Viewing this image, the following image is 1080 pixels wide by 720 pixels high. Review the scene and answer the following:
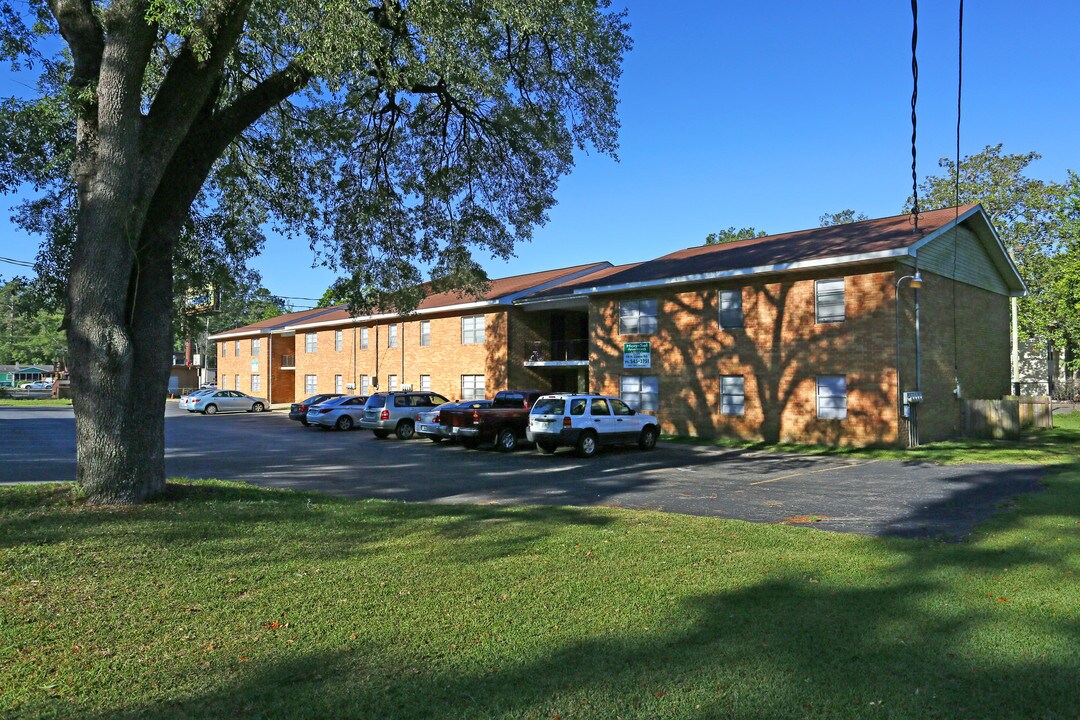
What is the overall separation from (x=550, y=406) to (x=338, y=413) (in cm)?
1381

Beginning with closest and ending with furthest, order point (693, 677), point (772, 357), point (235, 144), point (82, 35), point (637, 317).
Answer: point (693, 677), point (82, 35), point (235, 144), point (772, 357), point (637, 317)

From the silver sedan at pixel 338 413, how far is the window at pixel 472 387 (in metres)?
5.62

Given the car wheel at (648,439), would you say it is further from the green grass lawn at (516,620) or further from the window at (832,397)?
the green grass lawn at (516,620)

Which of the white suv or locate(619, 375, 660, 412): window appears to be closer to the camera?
the white suv

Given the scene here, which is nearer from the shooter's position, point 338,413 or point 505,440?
point 505,440

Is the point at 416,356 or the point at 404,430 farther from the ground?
the point at 416,356

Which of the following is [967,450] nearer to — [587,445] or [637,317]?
[587,445]

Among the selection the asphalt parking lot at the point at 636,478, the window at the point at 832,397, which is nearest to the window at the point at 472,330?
the asphalt parking lot at the point at 636,478

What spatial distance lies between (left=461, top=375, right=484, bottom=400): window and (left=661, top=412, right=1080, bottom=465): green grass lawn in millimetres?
11802

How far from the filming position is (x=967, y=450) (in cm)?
1992

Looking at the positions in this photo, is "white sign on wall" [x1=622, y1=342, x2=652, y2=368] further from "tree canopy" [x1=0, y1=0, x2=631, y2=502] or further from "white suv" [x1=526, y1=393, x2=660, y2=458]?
"tree canopy" [x1=0, y1=0, x2=631, y2=502]

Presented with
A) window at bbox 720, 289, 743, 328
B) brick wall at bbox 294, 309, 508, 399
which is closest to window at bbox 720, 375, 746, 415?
window at bbox 720, 289, 743, 328

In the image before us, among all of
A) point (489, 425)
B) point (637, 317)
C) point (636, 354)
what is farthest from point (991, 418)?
point (489, 425)

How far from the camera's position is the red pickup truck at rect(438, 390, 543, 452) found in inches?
827
